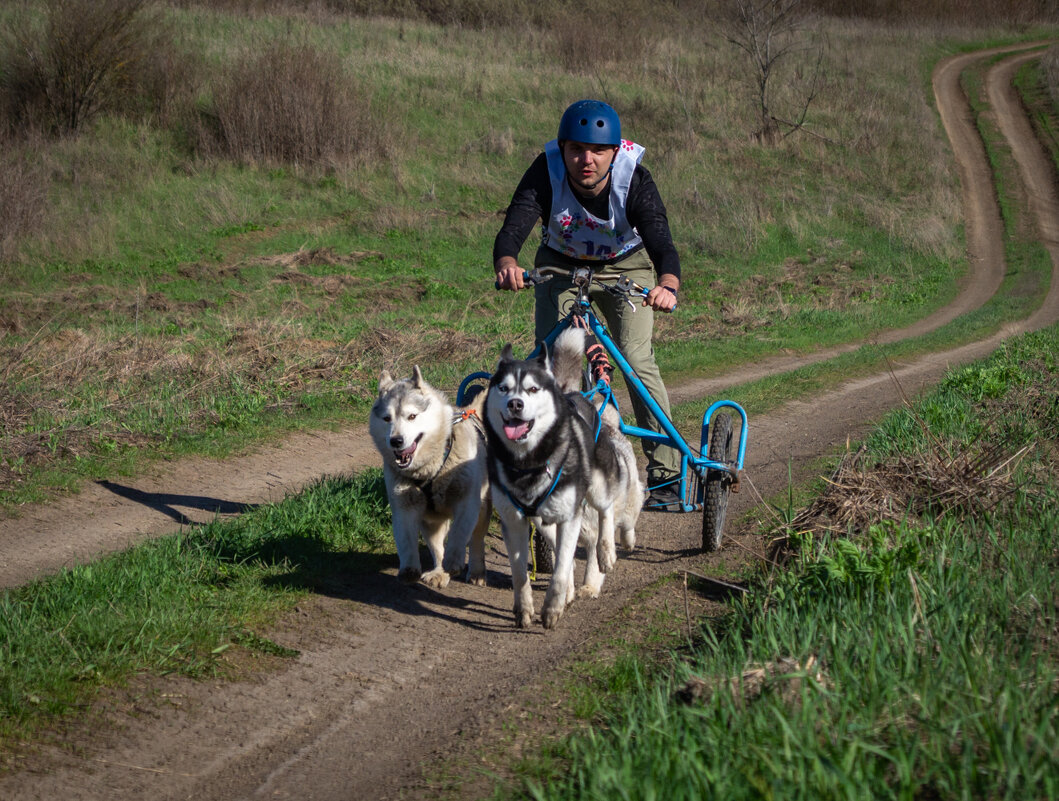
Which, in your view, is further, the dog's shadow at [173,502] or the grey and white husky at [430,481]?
the dog's shadow at [173,502]

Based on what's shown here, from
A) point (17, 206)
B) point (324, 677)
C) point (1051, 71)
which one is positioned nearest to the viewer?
point (324, 677)

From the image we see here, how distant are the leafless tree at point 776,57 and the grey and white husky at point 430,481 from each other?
26904mm

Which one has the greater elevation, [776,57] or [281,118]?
[776,57]

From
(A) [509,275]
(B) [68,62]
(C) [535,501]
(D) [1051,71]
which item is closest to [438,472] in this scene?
(C) [535,501]

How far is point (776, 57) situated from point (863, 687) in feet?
102

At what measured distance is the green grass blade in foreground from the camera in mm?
3900

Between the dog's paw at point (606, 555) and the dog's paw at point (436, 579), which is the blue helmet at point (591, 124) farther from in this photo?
the dog's paw at point (436, 579)

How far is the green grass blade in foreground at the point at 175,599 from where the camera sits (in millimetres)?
3900

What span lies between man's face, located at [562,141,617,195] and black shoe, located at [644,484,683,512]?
1988mm

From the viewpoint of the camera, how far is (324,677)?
423 centimetres

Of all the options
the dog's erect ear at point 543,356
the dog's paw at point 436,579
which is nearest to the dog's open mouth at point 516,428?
the dog's erect ear at point 543,356

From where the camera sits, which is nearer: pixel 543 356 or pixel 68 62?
pixel 543 356

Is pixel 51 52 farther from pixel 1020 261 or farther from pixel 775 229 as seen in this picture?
pixel 1020 261

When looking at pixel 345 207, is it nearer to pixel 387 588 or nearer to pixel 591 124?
pixel 591 124
